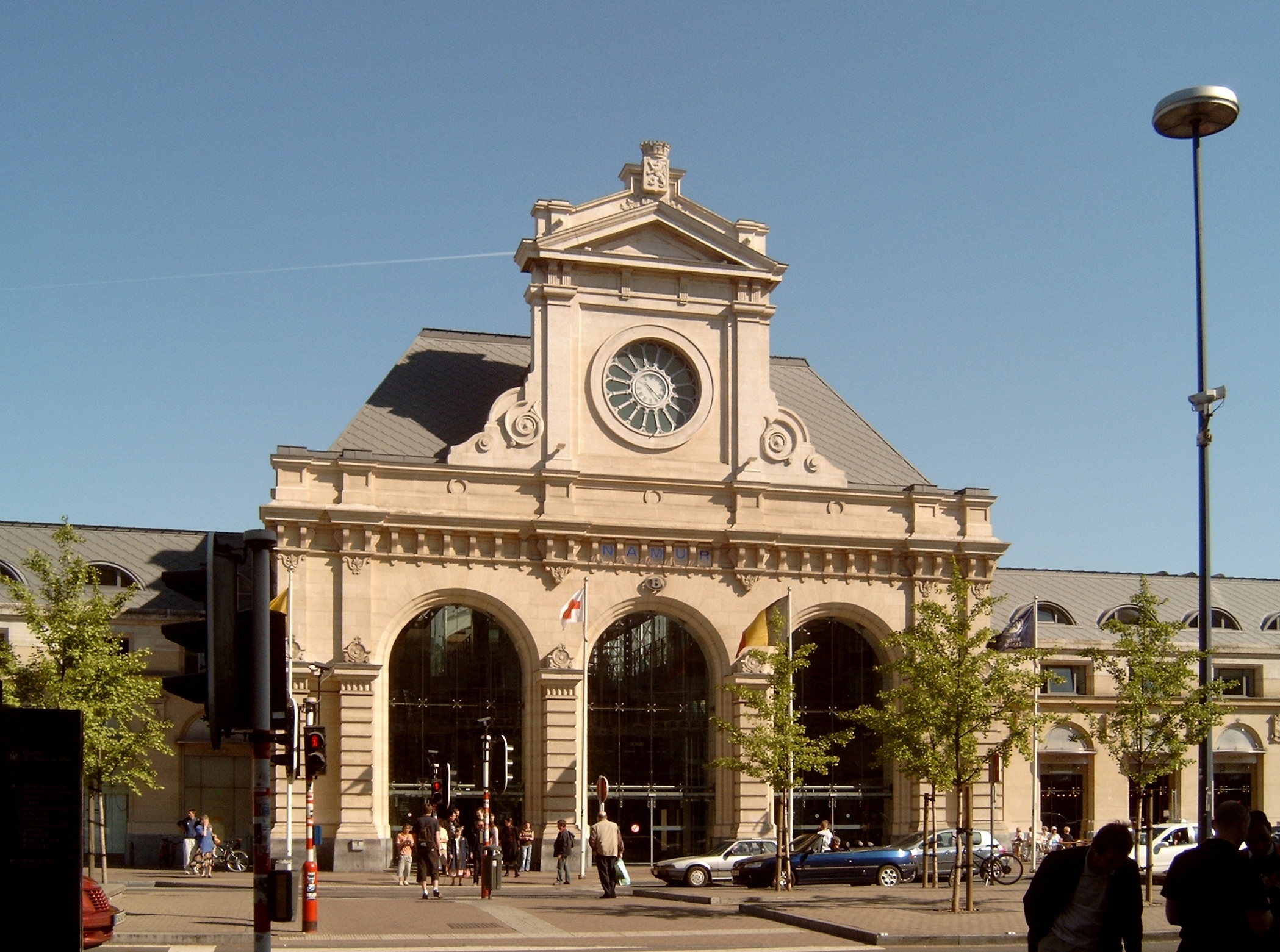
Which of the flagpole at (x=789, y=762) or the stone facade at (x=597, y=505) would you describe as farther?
the stone facade at (x=597, y=505)

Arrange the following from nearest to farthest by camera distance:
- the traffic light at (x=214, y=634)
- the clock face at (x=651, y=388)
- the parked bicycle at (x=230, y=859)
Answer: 1. the traffic light at (x=214, y=634)
2. the parked bicycle at (x=230, y=859)
3. the clock face at (x=651, y=388)

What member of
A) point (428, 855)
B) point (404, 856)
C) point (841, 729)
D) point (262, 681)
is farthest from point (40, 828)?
point (841, 729)

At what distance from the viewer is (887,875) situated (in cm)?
4100

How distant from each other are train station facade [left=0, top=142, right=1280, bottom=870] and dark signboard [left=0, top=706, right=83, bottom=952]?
119ft

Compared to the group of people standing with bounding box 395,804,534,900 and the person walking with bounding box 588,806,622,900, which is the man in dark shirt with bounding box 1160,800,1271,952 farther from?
the group of people standing with bounding box 395,804,534,900

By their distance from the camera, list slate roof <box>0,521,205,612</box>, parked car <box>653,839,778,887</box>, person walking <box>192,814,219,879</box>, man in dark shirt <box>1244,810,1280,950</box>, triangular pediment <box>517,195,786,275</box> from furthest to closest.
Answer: slate roof <box>0,521,205,612</box> < triangular pediment <box>517,195,786,275</box> < person walking <box>192,814,219,879</box> < parked car <box>653,839,778,887</box> < man in dark shirt <box>1244,810,1280,950</box>

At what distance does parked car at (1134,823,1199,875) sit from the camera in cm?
4206

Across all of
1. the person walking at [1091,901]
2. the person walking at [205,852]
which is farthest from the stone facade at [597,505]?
the person walking at [1091,901]

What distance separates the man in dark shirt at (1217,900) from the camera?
10914 millimetres

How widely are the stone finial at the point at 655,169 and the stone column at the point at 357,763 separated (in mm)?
17147

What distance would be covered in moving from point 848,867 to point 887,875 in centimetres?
102

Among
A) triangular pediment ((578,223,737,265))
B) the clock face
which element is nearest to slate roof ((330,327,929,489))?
the clock face

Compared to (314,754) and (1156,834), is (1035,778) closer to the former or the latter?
(1156,834)

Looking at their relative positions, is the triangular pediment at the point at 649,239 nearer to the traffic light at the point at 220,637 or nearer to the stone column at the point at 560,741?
the stone column at the point at 560,741
